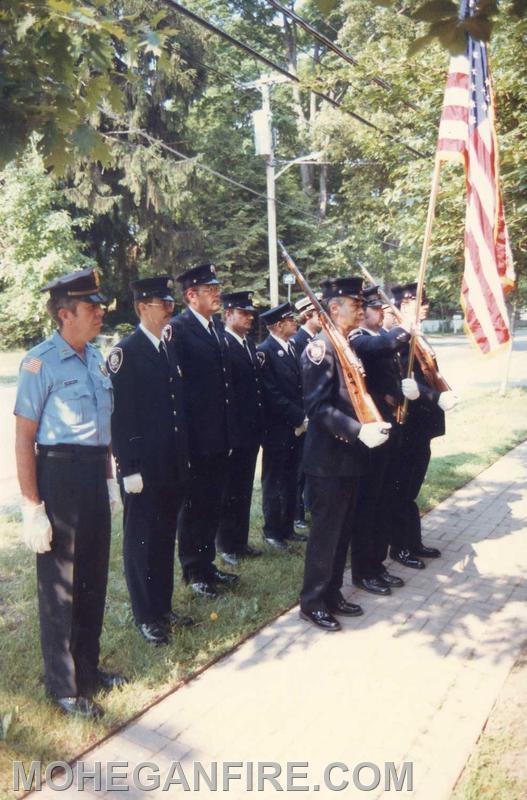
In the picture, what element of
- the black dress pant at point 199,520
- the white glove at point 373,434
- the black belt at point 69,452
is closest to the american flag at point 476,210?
the white glove at point 373,434

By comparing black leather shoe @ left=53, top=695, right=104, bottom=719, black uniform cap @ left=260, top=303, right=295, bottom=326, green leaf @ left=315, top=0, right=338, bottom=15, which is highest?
green leaf @ left=315, top=0, right=338, bottom=15

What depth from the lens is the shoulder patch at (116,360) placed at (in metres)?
3.80

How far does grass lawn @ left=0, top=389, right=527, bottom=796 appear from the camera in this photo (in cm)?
301

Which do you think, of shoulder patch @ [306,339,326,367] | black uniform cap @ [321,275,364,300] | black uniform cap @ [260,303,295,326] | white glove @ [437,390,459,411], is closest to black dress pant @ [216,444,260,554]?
black uniform cap @ [260,303,295,326]

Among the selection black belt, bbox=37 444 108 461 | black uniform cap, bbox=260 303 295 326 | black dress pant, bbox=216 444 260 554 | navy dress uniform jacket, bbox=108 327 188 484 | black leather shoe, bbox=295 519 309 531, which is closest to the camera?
black belt, bbox=37 444 108 461

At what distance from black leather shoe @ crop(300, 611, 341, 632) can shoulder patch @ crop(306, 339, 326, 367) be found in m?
1.64

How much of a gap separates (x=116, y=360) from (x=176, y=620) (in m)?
1.70

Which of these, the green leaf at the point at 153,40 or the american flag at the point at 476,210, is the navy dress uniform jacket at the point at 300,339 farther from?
the green leaf at the point at 153,40

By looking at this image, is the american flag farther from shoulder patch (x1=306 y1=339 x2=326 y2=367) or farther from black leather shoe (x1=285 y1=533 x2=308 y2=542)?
black leather shoe (x1=285 y1=533 x2=308 y2=542)

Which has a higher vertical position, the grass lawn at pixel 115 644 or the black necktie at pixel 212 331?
the black necktie at pixel 212 331

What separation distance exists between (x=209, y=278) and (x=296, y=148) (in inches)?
1269

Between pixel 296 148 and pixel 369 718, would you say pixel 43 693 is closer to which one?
pixel 369 718

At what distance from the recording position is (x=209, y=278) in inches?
181

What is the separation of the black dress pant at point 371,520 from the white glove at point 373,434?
678 mm
